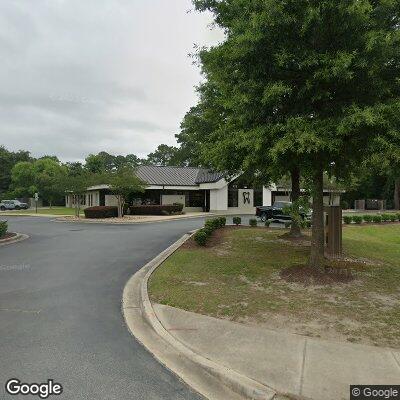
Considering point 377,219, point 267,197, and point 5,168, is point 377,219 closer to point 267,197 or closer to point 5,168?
point 267,197

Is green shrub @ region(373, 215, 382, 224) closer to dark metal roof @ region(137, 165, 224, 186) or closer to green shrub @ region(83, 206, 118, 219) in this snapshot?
dark metal roof @ region(137, 165, 224, 186)

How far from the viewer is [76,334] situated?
5543 millimetres

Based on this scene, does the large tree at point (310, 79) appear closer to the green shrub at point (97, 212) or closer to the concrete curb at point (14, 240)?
the concrete curb at point (14, 240)

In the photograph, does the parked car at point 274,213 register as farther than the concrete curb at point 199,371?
Yes

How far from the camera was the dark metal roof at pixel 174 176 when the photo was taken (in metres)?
38.7

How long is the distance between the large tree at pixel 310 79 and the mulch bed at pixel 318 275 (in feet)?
7.61

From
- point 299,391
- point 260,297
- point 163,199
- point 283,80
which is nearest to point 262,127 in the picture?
point 283,80

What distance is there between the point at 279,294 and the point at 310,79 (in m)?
4.41

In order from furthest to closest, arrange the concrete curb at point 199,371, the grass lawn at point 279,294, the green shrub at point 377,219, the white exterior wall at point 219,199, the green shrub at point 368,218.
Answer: the white exterior wall at point 219,199 < the green shrub at point 377,219 < the green shrub at point 368,218 < the grass lawn at point 279,294 < the concrete curb at point 199,371

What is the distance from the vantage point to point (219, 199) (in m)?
39.7

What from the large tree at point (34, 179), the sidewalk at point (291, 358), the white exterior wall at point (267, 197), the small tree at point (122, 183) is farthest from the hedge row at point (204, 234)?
the large tree at point (34, 179)

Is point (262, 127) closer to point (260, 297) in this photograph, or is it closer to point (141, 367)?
point (260, 297)

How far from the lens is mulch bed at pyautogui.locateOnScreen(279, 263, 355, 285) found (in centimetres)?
836

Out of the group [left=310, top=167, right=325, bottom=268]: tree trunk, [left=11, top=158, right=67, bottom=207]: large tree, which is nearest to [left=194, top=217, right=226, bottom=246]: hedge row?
[left=310, top=167, right=325, bottom=268]: tree trunk
